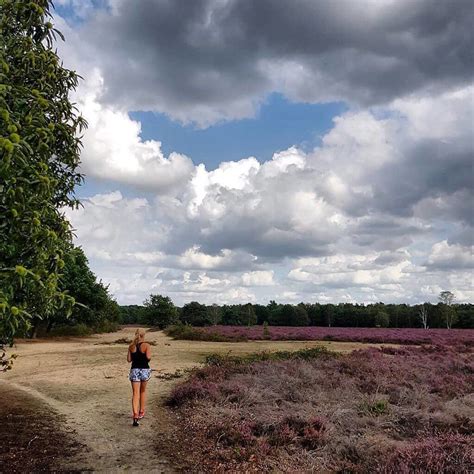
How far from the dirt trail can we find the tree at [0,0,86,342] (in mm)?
3416

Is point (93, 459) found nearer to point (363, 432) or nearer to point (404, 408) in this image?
point (363, 432)

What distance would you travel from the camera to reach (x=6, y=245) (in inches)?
239

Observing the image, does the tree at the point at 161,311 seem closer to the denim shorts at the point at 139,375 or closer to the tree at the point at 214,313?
the tree at the point at 214,313

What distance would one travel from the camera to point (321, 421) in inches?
404

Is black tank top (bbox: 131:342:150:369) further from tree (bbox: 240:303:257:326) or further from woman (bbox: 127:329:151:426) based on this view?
tree (bbox: 240:303:257:326)

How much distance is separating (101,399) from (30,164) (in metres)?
9.78

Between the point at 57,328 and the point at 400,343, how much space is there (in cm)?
3415

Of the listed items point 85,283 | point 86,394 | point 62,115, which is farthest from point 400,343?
point 62,115

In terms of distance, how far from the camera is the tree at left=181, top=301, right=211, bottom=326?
80.3m

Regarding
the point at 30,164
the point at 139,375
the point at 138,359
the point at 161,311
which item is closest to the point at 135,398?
the point at 139,375

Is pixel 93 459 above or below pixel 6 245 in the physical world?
below

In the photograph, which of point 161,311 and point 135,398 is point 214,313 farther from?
point 135,398

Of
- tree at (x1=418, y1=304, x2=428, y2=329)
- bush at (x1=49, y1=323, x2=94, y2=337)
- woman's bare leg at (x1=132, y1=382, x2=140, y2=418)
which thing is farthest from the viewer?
tree at (x1=418, y1=304, x2=428, y2=329)

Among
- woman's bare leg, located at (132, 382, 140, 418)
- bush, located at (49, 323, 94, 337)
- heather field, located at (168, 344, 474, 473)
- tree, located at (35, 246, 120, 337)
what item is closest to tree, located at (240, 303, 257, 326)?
bush, located at (49, 323, 94, 337)
